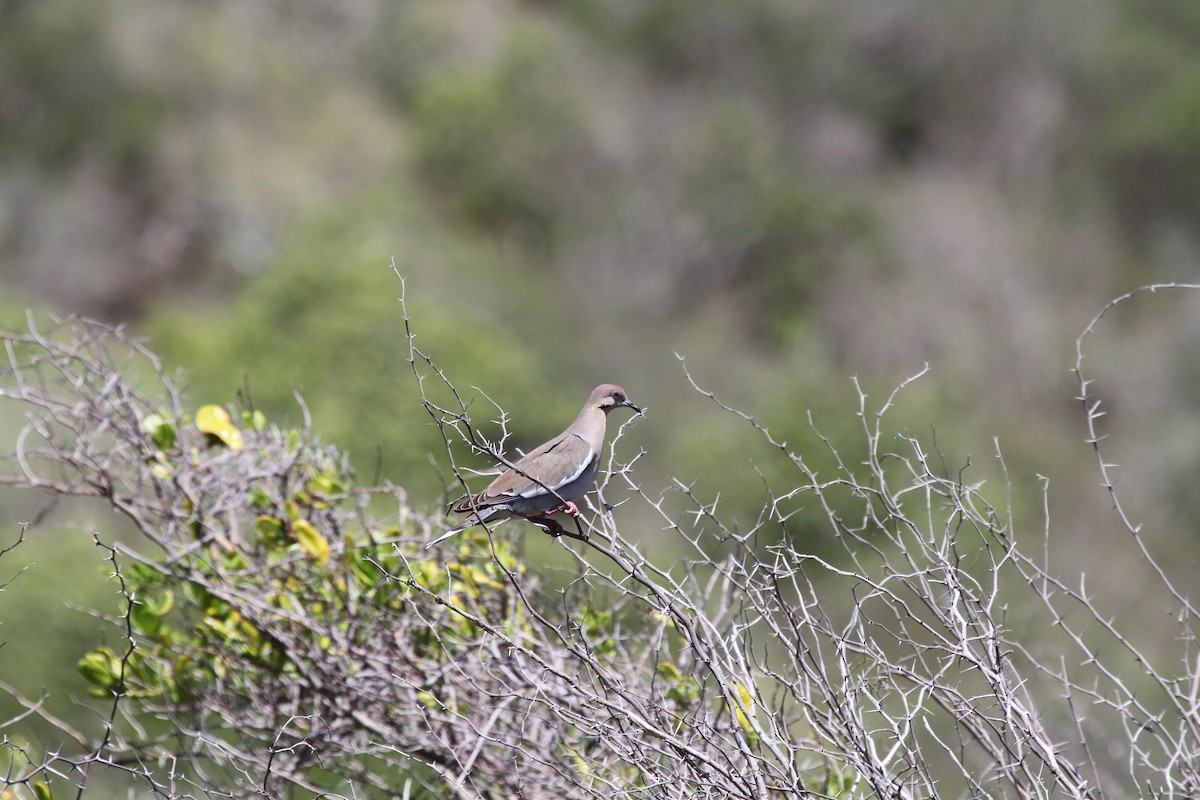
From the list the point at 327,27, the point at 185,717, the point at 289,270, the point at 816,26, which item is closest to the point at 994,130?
the point at 816,26

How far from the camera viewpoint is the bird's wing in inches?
175

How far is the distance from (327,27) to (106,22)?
755 centimetres

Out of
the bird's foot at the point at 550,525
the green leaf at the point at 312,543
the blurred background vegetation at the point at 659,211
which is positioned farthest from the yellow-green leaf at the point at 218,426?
the blurred background vegetation at the point at 659,211

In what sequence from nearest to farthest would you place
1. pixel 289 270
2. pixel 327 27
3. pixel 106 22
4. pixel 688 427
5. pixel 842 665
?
pixel 842 665
pixel 289 270
pixel 688 427
pixel 106 22
pixel 327 27

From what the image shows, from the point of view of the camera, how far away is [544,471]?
15.1 feet

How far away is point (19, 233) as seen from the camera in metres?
28.3

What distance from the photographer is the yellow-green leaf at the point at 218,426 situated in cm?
521

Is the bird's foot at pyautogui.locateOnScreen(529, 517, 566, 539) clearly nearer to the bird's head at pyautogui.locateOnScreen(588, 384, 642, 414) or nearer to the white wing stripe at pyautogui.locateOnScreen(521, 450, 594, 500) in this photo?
the white wing stripe at pyautogui.locateOnScreen(521, 450, 594, 500)

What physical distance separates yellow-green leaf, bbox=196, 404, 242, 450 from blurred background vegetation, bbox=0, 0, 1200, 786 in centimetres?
1303

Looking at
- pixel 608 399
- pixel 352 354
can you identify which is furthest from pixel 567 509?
pixel 352 354

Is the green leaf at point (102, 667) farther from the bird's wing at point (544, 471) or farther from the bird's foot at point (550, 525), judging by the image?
the bird's foot at point (550, 525)

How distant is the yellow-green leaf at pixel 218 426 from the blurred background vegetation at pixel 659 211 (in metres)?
13.0

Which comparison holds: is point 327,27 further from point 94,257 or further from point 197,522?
point 197,522

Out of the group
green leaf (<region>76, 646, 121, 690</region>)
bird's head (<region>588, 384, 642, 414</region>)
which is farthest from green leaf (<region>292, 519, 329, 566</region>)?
bird's head (<region>588, 384, 642, 414</region>)
